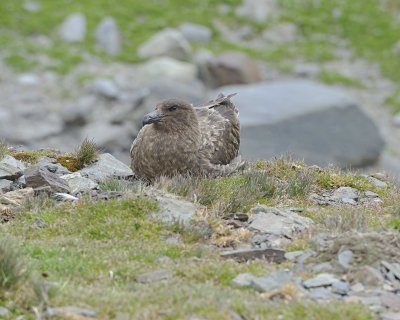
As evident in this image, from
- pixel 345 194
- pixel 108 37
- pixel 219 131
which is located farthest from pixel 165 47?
pixel 345 194

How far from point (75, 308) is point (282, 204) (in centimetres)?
435

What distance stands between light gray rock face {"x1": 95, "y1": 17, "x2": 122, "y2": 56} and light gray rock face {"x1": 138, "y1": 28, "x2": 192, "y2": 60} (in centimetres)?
83

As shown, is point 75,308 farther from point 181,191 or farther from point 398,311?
point 181,191

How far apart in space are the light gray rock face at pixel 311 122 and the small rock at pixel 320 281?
671 inches

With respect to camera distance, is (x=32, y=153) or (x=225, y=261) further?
(x=32, y=153)

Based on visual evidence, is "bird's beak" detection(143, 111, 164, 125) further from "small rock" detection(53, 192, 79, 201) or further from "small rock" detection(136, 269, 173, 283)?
"small rock" detection(136, 269, 173, 283)

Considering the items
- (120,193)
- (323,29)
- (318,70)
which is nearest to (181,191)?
(120,193)

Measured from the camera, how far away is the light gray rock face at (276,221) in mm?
10008

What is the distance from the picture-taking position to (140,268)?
28.4 feet

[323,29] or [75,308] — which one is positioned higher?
[323,29]

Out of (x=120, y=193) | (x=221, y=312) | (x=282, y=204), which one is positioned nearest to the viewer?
(x=221, y=312)

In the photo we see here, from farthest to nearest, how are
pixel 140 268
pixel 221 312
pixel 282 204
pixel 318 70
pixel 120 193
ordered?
pixel 318 70
pixel 282 204
pixel 120 193
pixel 140 268
pixel 221 312

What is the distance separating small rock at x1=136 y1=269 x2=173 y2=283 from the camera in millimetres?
8406

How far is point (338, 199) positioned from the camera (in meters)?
12.1
